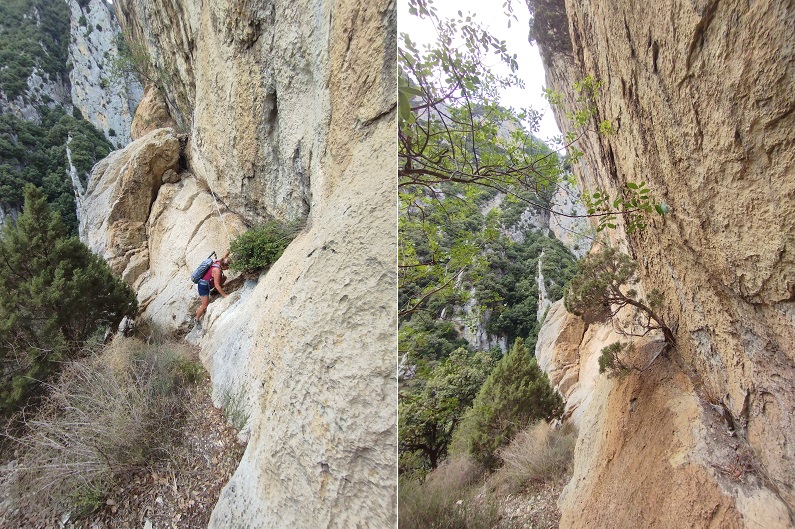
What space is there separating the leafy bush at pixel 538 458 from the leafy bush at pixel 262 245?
4.13 m

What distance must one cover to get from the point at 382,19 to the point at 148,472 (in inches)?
140

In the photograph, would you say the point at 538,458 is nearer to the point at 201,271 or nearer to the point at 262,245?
the point at 262,245

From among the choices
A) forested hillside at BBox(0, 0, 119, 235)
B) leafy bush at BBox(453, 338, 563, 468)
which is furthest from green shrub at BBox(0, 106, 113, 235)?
leafy bush at BBox(453, 338, 563, 468)

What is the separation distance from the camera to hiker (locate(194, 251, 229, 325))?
5.92 metres

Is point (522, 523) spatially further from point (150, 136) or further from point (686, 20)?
point (150, 136)

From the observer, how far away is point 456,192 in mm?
3256

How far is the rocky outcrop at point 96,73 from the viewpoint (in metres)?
30.7

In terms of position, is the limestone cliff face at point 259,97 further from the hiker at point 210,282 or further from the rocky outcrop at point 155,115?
the rocky outcrop at point 155,115

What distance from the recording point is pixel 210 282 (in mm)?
6070

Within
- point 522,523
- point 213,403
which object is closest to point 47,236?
point 213,403

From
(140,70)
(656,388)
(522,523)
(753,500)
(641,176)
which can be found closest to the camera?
(753,500)

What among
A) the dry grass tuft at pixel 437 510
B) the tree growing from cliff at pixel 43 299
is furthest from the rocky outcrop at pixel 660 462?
the tree growing from cliff at pixel 43 299

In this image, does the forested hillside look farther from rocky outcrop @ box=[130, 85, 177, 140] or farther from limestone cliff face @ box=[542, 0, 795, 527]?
limestone cliff face @ box=[542, 0, 795, 527]

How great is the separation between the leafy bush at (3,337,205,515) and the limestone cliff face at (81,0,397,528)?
0.55 meters
